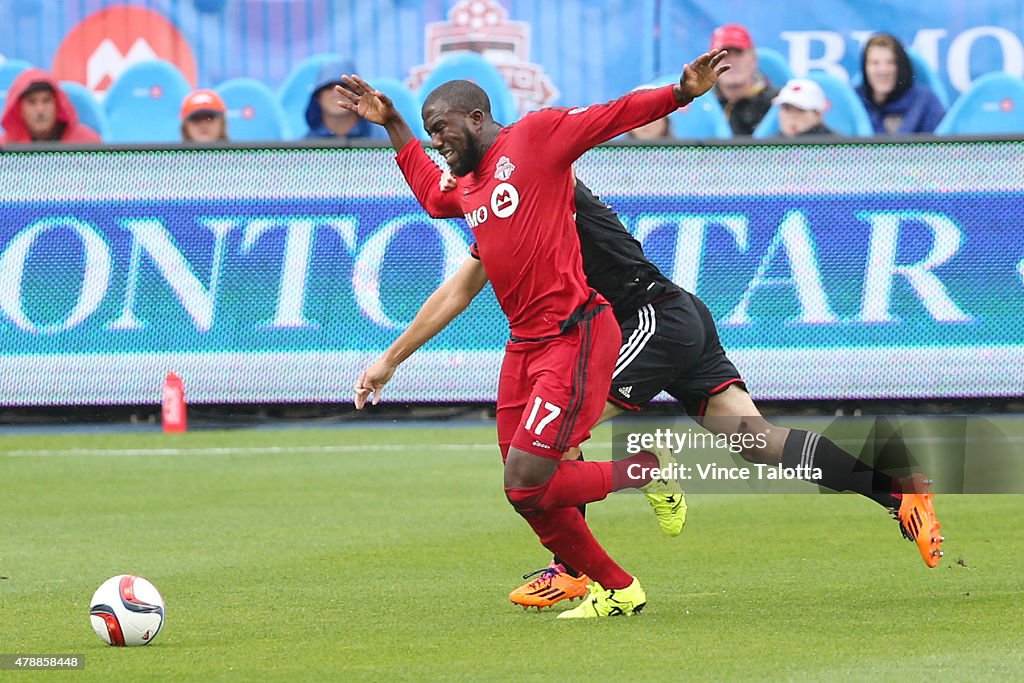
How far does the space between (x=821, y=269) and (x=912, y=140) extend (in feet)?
3.84

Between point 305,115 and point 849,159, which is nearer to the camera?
point 849,159

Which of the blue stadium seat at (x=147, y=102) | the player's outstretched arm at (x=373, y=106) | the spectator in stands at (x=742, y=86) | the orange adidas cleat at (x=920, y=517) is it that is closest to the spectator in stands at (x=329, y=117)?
the blue stadium seat at (x=147, y=102)

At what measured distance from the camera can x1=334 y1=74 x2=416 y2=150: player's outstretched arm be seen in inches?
295

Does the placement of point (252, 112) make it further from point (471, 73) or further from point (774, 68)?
point (774, 68)

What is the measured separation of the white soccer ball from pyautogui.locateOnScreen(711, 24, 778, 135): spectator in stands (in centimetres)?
943

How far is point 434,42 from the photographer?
1644 cm

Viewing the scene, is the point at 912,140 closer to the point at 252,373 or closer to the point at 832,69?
the point at 832,69

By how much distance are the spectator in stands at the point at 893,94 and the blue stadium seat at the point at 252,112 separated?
5.23 meters

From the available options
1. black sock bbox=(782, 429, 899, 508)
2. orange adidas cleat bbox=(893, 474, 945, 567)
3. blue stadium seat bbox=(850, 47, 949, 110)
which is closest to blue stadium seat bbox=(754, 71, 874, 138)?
→ blue stadium seat bbox=(850, 47, 949, 110)

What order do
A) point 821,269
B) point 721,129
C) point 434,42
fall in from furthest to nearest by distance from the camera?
1. point 434,42
2. point 721,129
3. point 821,269

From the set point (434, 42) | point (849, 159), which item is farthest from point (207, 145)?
point (849, 159)

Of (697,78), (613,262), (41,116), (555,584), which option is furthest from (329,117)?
(697,78)

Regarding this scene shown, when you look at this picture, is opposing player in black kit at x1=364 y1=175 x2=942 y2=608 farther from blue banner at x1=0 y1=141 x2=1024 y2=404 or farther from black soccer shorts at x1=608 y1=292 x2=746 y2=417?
blue banner at x1=0 y1=141 x2=1024 y2=404

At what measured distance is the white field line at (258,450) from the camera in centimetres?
1275
